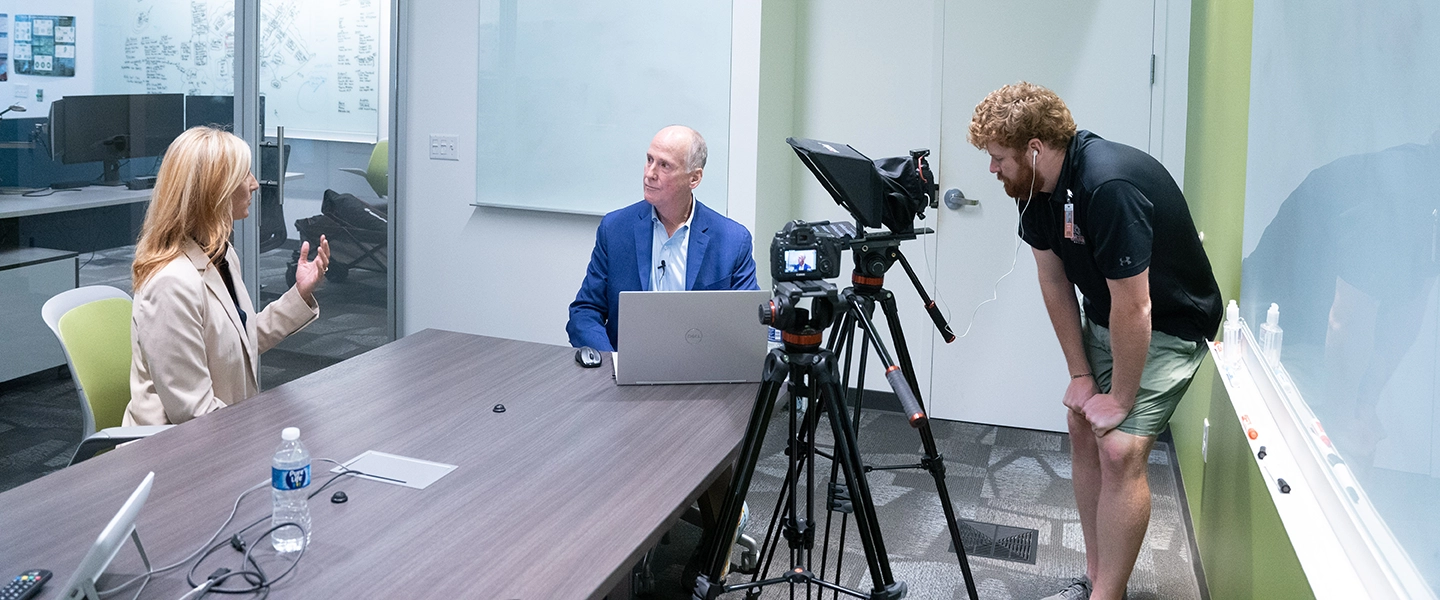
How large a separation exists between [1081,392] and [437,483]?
1.67 m

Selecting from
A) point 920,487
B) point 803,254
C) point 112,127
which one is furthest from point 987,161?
point 112,127

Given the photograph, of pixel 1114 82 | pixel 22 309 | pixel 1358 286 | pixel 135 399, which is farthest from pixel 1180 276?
pixel 22 309

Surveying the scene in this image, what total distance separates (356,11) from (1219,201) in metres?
3.54

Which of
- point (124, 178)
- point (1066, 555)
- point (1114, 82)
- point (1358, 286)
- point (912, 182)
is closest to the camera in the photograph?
point (1358, 286)

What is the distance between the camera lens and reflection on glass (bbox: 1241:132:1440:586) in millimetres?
1287

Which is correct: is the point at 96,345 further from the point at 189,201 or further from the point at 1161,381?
the point at 1161,381

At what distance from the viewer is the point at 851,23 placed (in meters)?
4.88

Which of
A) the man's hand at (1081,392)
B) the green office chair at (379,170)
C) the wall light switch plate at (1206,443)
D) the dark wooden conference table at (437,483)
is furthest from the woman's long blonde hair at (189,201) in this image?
the wall light switch plate at (1206,443)

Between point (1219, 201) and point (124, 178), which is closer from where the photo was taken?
point (1219, 201)

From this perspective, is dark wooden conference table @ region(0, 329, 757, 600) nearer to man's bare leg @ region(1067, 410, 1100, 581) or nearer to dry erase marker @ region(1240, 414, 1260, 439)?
man's bare leg @ region(1067, 410, 1100, 581)

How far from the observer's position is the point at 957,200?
189 inches

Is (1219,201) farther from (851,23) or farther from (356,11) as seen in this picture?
(356,11)

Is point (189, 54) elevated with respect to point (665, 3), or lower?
lower

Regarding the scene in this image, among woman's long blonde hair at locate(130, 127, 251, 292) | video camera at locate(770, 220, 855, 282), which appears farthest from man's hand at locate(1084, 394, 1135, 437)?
woman's long blonde hair at locate(130, 127, 251, 292)
